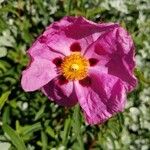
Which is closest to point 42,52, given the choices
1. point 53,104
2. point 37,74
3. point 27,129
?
point 37,74

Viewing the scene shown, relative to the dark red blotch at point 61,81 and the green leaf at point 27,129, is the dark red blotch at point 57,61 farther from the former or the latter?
the green leaf at point 27,129

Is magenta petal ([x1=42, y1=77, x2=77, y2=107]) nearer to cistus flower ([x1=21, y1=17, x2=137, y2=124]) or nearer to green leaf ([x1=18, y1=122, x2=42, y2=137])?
cistus flower ([x1=21, y1=17, x2=137, y2=124])

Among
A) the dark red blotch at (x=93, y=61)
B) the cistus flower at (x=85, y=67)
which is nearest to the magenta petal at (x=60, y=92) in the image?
the cistus flower at (x=85, y=67)

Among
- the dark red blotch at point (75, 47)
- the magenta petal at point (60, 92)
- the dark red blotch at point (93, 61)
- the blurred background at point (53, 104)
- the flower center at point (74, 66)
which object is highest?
the dark red blotch at point (75, 47)

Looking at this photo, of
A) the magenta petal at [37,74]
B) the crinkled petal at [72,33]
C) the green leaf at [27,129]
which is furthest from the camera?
the green leaf at [27,129]

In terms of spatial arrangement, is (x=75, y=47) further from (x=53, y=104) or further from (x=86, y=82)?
(x=53, y=104)

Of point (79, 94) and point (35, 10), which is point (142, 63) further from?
point (79, 94)
